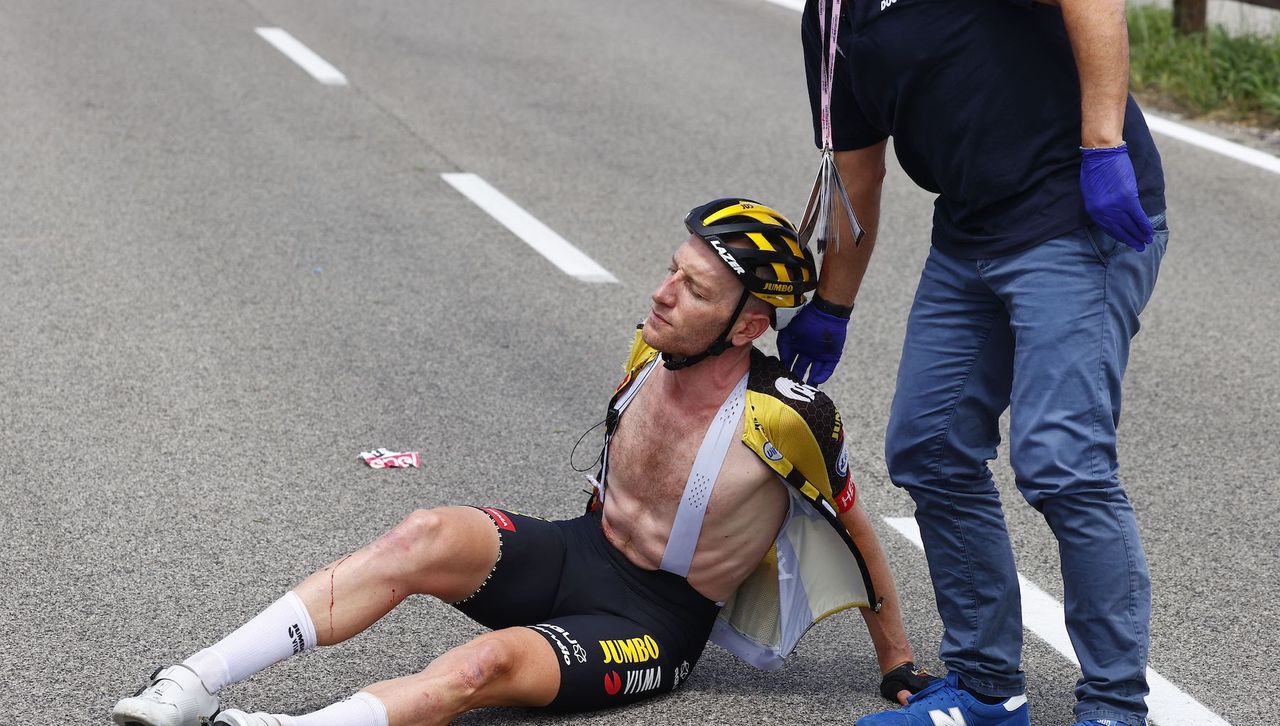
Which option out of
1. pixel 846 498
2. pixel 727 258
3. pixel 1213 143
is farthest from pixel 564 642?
pixel 1213 143

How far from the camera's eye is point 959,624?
3992 millimetres

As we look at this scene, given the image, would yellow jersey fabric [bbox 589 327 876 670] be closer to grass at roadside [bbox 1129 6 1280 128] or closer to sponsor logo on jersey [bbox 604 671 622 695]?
sponsor logo on jersey [bbox 604 671 622 695]

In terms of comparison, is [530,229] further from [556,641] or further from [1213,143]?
[556,641]

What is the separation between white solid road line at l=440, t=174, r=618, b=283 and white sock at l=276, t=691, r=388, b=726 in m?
4.42

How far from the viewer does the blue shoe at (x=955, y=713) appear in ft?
12.8

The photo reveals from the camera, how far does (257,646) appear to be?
362 centimetres

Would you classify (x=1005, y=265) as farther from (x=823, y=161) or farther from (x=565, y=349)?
(x=565, y=349)

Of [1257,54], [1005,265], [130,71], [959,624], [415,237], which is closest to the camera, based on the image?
[1005,265]

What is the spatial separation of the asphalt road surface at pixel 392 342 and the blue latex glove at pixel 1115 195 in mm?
1366

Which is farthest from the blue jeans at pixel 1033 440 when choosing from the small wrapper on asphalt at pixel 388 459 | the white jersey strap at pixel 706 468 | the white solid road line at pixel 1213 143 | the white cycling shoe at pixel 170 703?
the white solid road line at pixel 1213 143

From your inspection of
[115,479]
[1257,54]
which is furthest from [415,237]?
[1257,54]

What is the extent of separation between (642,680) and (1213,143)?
24.7 ft

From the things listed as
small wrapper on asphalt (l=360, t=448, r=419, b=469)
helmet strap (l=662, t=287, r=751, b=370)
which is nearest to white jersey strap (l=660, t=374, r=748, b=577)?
helmet strap (l=662, t=287, r=751, b=370)

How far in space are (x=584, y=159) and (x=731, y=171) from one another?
991 mm
